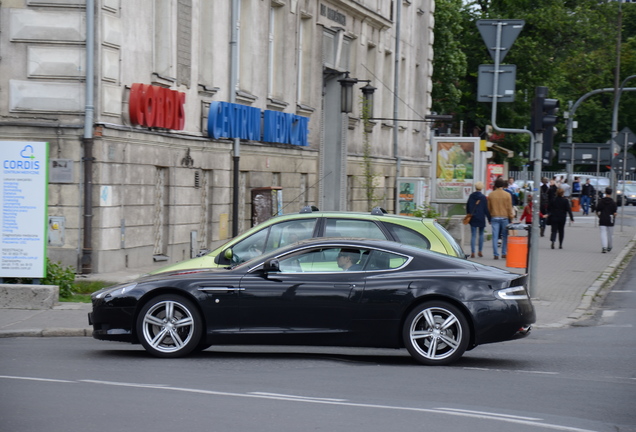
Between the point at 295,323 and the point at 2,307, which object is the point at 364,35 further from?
the point at 295,323

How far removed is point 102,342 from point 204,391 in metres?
4.02

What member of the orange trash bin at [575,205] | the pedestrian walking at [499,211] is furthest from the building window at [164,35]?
the orange trash bin at [575,205]

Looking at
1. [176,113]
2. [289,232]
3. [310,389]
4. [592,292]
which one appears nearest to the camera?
[310,389]

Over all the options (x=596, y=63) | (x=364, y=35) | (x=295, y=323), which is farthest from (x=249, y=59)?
(x=596, y=63)

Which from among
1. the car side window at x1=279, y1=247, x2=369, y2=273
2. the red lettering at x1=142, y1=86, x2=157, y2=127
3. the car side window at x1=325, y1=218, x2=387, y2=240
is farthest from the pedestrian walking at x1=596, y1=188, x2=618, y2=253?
the car side window at x1=279, y1=247, x2=369, y2=273

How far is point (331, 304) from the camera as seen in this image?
35.1 feet

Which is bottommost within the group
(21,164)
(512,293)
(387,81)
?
(512,293)

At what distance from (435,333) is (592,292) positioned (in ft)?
32.5

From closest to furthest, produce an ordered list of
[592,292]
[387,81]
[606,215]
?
[592,292] < [606,215] < [387,81]

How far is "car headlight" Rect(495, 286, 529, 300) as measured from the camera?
34.8ft

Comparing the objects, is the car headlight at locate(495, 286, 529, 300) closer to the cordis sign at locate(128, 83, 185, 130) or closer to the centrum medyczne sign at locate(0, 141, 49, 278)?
the centrum medyczne sign at locate(0, 141, 49, 278)

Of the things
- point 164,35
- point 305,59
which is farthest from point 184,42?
point 305,59

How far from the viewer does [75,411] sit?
7793 millimetres

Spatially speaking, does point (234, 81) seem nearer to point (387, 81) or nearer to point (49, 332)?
point (49, 332)
